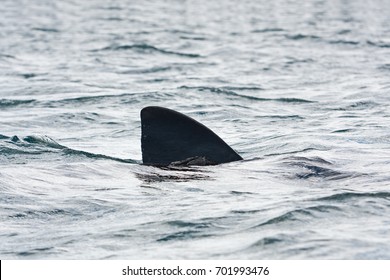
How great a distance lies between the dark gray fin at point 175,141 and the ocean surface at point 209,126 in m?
0.19

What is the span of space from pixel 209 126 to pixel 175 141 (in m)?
4.54

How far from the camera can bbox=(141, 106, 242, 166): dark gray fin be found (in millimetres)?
10633

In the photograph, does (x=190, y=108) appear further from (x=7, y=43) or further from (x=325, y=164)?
(x=7, y=43)

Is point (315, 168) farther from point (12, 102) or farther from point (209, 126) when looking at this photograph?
point (12, 102)

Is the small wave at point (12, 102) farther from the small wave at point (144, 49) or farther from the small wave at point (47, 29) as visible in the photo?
the small wave at point (47, 29)

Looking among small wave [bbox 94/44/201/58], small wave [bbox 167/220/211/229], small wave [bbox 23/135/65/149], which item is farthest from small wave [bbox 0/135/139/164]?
small wave [bbox 94/44/201/58]

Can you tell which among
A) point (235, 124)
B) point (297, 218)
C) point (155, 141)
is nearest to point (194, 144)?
point (155, 141)

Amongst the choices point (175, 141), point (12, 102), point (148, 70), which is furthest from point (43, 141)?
point (148, 70)

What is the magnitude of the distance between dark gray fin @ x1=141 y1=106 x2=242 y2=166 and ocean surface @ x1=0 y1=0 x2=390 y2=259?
7.3 inches

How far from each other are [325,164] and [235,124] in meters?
4.89

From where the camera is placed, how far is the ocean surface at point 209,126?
8453mm

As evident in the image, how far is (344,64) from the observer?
22438 millimetres
